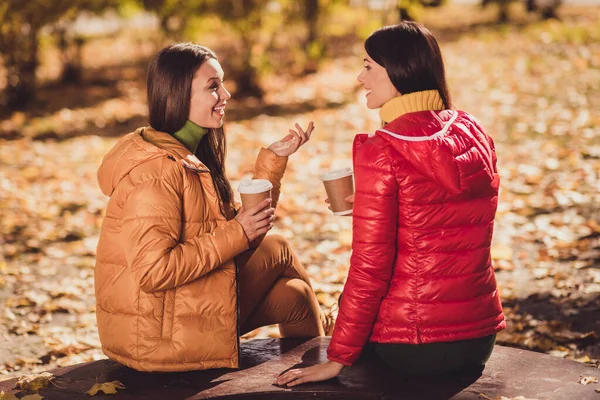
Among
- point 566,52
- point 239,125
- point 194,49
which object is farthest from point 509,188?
point 566,52

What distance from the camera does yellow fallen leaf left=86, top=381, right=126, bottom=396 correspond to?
3041 mm

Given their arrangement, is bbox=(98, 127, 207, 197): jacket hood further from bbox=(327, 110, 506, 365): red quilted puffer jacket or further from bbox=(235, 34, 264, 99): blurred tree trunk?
bbox=(235, 34, 264, 99): blurred tree trunk

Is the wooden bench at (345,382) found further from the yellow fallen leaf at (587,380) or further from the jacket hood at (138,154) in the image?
the jacket hood at (138,154)

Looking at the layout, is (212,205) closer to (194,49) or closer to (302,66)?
(194,49)

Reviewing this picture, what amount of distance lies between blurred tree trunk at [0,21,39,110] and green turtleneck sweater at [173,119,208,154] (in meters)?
8.11

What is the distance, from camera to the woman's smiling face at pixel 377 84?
2910mm

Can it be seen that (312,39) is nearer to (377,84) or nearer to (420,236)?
(377,84)

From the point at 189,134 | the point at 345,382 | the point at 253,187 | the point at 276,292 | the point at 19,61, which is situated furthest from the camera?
the point at 19,61

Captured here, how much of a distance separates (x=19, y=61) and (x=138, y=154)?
8.72 meters

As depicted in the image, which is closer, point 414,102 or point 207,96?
point 414,102

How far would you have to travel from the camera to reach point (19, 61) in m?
11.0

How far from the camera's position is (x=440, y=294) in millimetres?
2838

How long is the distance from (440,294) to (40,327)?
3008 mm

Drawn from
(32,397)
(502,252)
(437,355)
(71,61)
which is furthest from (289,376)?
(71,61)
